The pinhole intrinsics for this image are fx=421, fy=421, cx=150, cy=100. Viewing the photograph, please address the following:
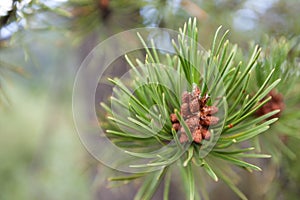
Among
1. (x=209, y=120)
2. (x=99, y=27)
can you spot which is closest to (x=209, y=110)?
(x=209, y=120)

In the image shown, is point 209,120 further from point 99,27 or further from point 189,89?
point 99,27

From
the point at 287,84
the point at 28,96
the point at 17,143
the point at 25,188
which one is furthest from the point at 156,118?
the point at 28,96

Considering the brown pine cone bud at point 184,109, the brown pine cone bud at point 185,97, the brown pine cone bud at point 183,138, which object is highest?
the brown pine cone bud at point 185,97

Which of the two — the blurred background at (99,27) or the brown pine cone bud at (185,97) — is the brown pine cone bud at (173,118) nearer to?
the brown pine cone bud at (185,97)

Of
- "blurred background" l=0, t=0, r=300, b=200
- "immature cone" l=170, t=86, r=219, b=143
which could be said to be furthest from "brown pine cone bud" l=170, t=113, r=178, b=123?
"blurred background" l=0, t=0, r=300, b=200

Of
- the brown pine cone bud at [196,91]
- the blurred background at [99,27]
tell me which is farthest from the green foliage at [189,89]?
the blurred background at [99,27]

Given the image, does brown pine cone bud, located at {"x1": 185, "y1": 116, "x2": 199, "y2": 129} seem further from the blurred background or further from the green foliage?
the blurred background

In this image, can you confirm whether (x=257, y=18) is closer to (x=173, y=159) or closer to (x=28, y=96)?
(x=173, y=159)

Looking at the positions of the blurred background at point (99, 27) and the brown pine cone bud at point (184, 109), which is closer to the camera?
the brown pine cone bud at point (184, 109)
